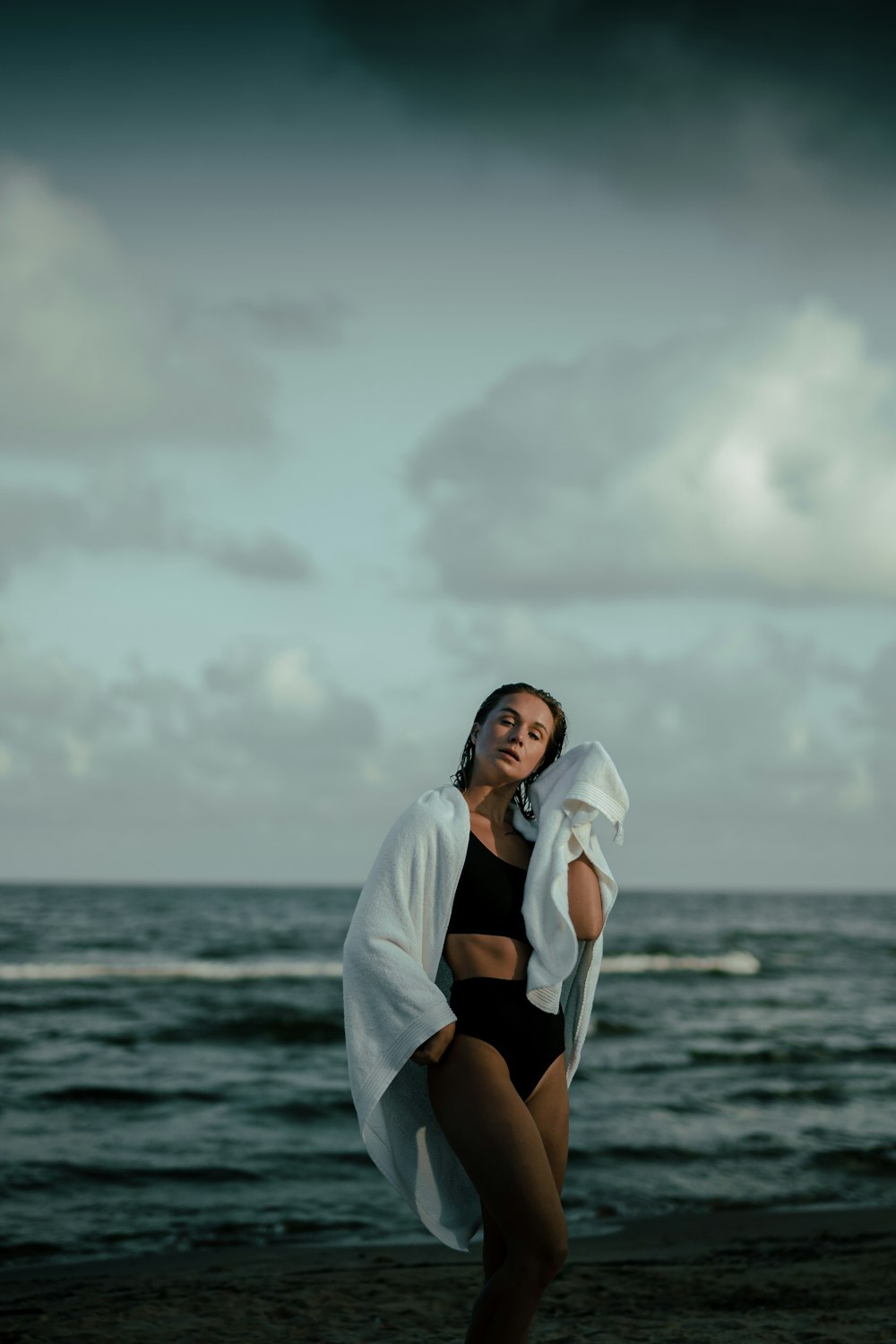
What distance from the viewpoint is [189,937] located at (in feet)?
113

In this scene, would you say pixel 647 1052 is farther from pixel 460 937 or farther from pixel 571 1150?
pixel 460 937

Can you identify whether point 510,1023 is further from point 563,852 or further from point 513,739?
point 513,739

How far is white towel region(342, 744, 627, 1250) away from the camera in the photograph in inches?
123

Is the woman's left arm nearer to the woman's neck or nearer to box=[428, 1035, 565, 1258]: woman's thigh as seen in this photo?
the woman's neck

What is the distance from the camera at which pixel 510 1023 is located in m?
3.22

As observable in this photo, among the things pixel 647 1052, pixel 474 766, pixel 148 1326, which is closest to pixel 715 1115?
pixel 647 1052

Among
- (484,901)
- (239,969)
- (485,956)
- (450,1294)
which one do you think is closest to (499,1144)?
(485,956)

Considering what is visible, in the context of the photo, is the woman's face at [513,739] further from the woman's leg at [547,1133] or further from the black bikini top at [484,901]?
the woman's leg at [547,1133]

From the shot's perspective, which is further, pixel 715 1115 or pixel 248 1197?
pixel 715 1115

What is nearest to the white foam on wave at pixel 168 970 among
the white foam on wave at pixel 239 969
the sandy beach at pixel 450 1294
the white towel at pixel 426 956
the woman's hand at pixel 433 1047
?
the white foam on wave at pixel 239 969

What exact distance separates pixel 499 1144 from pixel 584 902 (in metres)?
0.68

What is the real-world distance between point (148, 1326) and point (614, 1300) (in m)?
2.04

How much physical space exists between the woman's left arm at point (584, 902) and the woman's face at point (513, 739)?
1.10ft

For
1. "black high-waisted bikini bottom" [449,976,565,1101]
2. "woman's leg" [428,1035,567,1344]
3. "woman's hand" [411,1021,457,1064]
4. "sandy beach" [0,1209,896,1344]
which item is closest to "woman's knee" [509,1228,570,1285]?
"woman's leg" [428,1035,567,1344]
